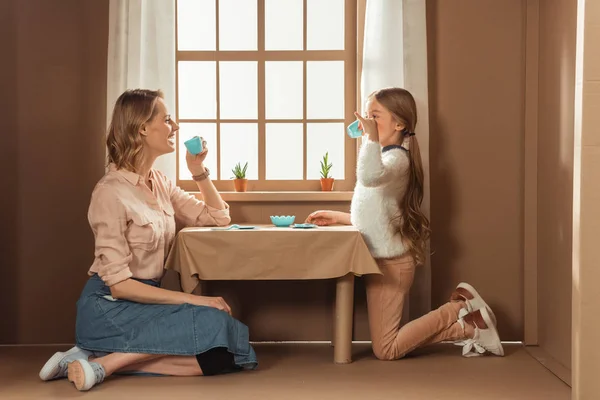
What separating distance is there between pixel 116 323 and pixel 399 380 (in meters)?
1.32

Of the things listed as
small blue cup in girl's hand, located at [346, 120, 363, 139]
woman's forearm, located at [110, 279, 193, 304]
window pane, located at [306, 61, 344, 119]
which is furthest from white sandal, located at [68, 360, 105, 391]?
window pane, located at [306, 61, 344, 119]

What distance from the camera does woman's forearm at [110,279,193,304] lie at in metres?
3.54

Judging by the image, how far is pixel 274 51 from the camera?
4594 mm

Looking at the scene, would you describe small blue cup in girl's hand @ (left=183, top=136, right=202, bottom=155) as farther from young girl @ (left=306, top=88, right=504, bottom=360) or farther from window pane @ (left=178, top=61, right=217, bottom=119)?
young girl @ (left=306, top=88, right=504, bottom=360)

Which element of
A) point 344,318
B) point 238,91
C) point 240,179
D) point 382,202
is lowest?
point 344,318

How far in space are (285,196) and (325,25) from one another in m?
1.06

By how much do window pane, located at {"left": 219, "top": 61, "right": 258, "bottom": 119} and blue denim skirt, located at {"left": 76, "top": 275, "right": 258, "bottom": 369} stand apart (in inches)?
58.4

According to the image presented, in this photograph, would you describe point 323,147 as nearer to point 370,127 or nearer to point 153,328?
point 370,127

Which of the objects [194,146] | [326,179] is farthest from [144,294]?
[326,179]

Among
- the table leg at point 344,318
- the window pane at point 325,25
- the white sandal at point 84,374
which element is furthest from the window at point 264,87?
the white sandal at point 84,374

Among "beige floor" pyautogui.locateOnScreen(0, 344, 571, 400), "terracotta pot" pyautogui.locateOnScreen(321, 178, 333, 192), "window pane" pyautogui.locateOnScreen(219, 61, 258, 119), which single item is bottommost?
"beige floor" pyautogui.locateOnScreen(0, 344, 571, 400)

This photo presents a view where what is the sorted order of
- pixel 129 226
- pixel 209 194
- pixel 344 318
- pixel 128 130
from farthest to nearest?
pixel 209 194
pixel 344 318
pixel 128 130
pixel 129 226

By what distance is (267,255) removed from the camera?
12.2 feet

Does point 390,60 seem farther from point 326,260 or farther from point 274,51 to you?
point 326,260
